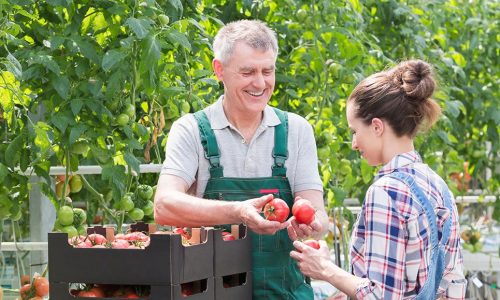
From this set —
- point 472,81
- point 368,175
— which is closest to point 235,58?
point 368,175

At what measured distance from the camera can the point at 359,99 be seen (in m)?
2.78

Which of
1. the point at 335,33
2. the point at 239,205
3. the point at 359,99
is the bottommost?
the point at 239,205


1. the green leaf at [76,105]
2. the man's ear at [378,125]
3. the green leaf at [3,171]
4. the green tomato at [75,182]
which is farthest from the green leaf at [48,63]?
the man's ear at [378,125]

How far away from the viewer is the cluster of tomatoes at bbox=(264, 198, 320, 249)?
2.89 m

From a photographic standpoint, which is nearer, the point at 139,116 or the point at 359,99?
the point at 359,99

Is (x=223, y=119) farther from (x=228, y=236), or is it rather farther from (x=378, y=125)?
(x=378, y=125)

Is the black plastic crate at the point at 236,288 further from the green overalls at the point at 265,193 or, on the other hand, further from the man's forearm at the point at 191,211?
the man's forearm at the point at 191,211

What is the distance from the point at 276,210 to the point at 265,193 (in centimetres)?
20

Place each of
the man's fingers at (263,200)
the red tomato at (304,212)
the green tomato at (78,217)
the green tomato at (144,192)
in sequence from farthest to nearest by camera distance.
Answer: the green tomato at (144,192), the green tomato at (78,217), the red tomato at (304,212), the man's fingers at (263,200)

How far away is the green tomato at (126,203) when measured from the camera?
13.3ft

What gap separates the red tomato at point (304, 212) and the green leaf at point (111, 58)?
A: 3.70ft

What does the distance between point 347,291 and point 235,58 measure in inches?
30.8

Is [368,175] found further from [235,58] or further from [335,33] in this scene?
[235,58]

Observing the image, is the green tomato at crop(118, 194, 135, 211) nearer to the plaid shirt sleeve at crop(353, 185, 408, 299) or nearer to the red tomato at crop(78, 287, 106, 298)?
the red tomato at crop(78, 287, 106, 298)
